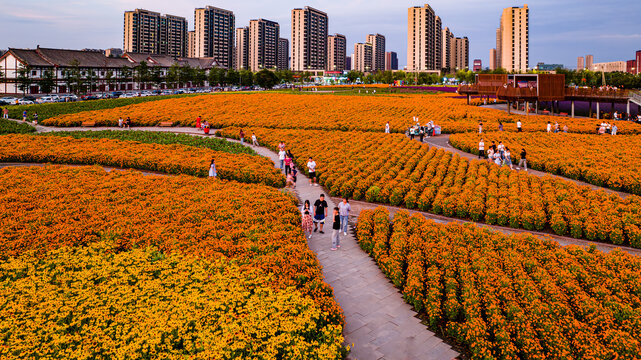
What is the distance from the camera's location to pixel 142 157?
29.4m

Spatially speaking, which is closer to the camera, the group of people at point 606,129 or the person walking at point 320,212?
the person walking at point 320,212

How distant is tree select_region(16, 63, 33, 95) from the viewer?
83438 millimetres

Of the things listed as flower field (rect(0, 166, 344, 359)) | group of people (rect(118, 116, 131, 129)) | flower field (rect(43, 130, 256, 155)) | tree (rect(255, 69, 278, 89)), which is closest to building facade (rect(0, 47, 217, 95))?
tree (rect(255, 69, 278, 89))

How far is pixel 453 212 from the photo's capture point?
813 inches

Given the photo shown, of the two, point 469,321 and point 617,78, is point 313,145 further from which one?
point 617,78

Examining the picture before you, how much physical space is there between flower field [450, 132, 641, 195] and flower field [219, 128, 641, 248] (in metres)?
3.57

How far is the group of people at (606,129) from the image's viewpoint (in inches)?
1650

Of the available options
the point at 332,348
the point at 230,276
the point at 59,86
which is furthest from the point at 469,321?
the point at 59,86

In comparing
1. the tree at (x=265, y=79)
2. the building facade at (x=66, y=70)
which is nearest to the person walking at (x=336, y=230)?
the building facade at (x=66, y=70)

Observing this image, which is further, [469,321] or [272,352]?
[469,321]

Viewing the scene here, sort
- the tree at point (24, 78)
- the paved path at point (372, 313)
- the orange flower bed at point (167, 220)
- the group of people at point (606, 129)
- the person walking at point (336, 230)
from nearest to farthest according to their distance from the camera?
→ the paved path at point (372, 313) < the orange flower bed at point (167, 220) < the person walking at point (336, 230) < the group of people at point (606, 129) < the tree at point (24, 78)

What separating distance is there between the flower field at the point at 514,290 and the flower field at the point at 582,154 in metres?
13.4

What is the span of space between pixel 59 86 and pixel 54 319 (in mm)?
106760

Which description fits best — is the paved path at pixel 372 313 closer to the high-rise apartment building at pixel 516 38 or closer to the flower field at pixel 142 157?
the flower field at pixel 142 157
